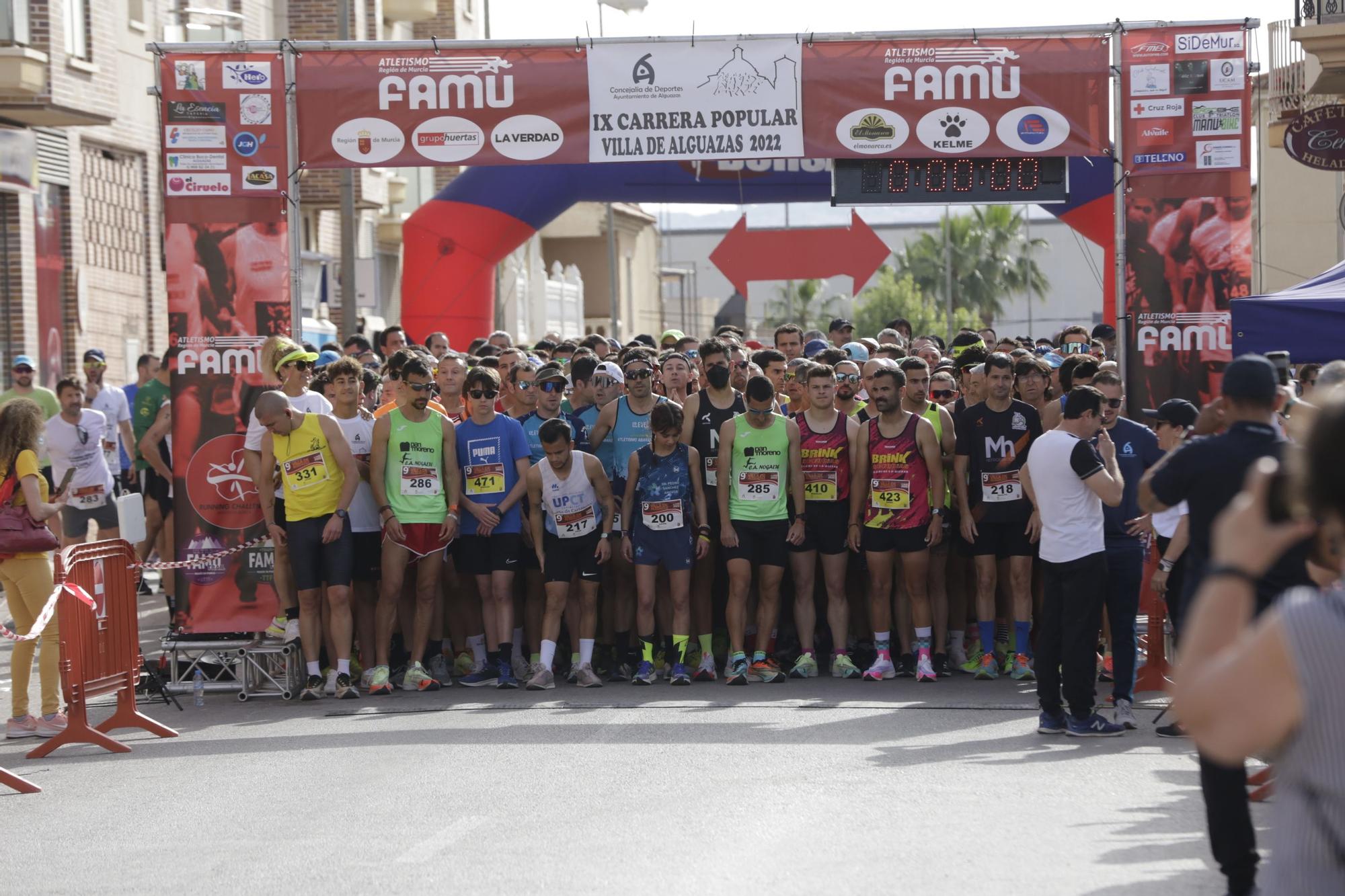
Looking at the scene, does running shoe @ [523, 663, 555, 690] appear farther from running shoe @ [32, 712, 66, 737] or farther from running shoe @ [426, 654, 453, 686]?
running shoe @ [32, 712, 66, 737]

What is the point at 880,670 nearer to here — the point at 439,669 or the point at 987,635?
the point at 987,635

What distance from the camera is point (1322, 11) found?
703 inches

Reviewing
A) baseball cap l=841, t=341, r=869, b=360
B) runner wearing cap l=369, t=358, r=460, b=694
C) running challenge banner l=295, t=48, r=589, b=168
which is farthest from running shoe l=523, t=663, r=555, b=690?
baseball cap l=841, t=341, r=869, b=360

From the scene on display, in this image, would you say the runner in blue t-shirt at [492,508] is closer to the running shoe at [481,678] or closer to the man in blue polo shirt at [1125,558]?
the running shoe at [481,678]

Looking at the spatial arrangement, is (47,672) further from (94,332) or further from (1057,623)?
(94,332)

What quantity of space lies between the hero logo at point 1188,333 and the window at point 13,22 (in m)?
15.1

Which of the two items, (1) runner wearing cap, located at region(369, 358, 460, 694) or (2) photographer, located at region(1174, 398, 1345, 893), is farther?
(1) runner wearing cap, located at region(369, 358, 460, 694)

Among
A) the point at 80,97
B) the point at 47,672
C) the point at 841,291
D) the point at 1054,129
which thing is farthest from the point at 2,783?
the point at 841,291

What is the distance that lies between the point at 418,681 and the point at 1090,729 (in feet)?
14.5

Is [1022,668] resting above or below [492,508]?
below

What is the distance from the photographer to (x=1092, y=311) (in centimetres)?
11256

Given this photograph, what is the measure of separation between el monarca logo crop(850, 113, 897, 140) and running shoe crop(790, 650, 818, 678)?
3.54m

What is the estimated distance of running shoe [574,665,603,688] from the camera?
1103 cm

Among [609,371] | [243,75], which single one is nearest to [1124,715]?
[609,371]
